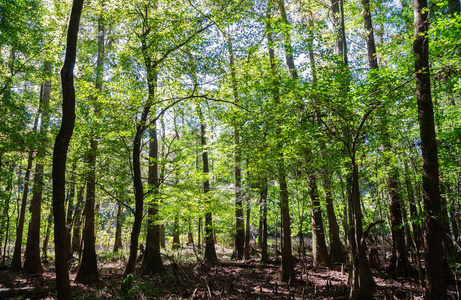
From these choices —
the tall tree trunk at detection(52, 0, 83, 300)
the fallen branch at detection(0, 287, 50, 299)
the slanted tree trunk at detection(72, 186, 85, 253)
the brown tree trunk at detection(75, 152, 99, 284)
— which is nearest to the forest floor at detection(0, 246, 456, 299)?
the fallen branch at detection(0, 287, 50, 299)

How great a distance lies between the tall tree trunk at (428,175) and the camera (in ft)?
17.0

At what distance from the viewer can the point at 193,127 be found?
1848 centimetres

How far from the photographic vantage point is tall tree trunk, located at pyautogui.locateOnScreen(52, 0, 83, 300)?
14.6ft

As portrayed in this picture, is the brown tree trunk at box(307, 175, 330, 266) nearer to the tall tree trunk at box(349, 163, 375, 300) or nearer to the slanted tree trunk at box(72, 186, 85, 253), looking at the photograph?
the tall tree trunk at box(349, 163, 375, 300)

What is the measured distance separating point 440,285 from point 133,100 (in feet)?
26.0

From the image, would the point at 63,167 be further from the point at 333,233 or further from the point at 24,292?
the point at 333,233

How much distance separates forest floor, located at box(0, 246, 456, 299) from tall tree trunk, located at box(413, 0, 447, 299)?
154 centimetres

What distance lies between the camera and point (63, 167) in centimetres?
470

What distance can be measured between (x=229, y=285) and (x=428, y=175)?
5.96m

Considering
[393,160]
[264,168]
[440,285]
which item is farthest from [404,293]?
[264,168]

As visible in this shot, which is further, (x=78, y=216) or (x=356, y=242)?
(x=78, y=216)

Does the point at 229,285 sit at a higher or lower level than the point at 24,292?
lower

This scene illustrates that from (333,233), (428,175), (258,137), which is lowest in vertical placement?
(333,233)

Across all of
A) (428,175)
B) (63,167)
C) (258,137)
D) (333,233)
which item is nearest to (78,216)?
(63,167)
